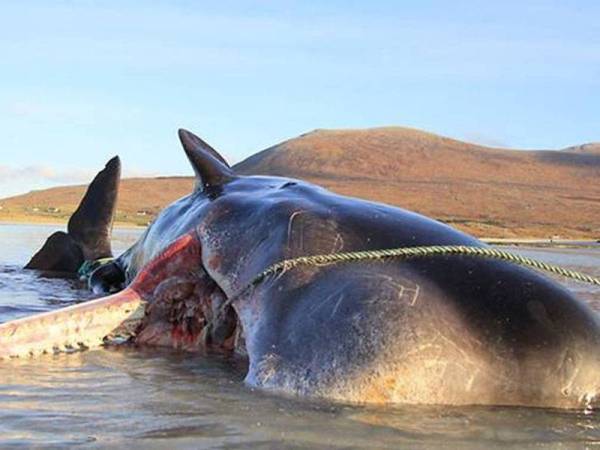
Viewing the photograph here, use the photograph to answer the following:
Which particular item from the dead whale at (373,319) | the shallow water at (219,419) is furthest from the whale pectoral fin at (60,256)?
the shallow water at (219,419)

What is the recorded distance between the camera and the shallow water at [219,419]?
10.7 feet

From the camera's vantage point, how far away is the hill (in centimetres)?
5447

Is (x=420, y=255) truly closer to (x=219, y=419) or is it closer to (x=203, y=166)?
(x=219, y=419)

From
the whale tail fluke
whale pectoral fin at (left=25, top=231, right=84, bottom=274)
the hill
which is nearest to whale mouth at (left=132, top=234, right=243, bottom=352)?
the whale tail fluke

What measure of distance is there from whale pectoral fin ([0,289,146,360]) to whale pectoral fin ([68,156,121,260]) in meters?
5.54

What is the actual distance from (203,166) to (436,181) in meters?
65.0

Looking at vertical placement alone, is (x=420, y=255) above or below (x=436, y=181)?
below

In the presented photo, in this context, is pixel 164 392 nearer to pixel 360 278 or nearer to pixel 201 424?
pixel 201 424

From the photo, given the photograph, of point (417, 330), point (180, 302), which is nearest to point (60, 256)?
point (180, 302)

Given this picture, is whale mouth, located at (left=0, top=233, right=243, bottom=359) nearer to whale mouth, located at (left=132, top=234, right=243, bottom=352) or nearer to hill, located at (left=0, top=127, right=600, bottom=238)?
whale mouth, located at (left=132, top=234, right=243, bottom=352)

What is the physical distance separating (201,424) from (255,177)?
10.3ft

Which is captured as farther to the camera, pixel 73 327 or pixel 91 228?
pixel 91 228

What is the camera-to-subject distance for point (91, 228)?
11180 mm

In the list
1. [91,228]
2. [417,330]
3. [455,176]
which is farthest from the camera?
[455,176]
